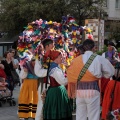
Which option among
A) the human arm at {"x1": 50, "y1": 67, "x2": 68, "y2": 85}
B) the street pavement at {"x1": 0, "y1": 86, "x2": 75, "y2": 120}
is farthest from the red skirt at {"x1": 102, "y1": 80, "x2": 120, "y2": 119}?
the street pavement at {"x1": 0, "y1": 86, "x2": 75, "y2": 120}

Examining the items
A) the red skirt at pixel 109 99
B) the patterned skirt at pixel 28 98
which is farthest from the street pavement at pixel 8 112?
the red skirt at pixel 109 99

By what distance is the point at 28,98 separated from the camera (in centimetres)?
873

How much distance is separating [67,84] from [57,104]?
509mm

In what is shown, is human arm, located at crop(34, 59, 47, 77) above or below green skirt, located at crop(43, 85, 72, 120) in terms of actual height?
above

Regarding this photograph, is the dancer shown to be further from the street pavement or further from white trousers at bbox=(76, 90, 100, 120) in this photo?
the street pavement

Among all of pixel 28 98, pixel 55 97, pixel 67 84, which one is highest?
pixel 67 84

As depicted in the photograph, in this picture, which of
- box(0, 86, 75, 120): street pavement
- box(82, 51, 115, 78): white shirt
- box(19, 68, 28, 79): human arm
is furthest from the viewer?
box(0, 86, 75, 120): street pavement

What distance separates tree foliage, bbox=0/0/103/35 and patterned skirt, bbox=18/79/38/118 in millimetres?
21609

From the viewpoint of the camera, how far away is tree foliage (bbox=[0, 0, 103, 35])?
30.4 meters

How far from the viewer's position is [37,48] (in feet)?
25.4

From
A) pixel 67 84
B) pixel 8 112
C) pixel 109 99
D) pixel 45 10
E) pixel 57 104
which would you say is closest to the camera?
pixel 67 84

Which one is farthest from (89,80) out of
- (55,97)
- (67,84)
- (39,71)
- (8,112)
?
(8,112)

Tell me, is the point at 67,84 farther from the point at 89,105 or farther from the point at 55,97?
the point at 89,105

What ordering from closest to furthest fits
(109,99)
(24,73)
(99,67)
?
(99,67), (109,99), (24,73)
